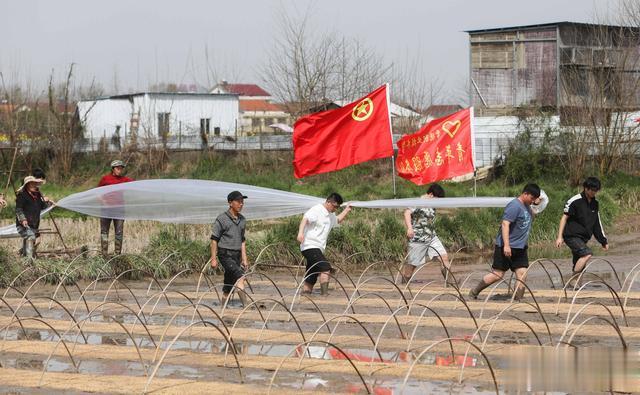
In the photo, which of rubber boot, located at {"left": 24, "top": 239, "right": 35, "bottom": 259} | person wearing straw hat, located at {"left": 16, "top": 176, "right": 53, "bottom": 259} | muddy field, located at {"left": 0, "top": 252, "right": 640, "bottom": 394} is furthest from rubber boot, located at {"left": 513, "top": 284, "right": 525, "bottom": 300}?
rubber boot, located at {"left": 24, "top": 239, "right": 35, "bottom": 259}

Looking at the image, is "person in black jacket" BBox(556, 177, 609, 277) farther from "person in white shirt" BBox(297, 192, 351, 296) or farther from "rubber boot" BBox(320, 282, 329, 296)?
"rubber boot" BBox(320, 282, 329, 296)

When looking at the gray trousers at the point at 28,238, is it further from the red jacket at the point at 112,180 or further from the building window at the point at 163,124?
the building window at the point at 163,124

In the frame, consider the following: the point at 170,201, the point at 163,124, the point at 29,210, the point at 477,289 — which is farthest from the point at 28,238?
the point at 163,124

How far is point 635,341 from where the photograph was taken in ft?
30.9

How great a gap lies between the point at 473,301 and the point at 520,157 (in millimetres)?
16594

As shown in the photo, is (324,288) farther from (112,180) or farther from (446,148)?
(446,148)

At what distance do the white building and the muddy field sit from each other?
24.8m

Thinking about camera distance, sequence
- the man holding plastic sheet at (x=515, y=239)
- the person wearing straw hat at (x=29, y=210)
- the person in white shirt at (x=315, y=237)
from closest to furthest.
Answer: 1. the man holding plastic sheet at (x=515, y=239)
2. the person in white shirt at (x=315, y=237)
3. the person wearing straw hat at (x=29, y=210)

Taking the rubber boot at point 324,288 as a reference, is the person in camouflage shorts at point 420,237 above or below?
above

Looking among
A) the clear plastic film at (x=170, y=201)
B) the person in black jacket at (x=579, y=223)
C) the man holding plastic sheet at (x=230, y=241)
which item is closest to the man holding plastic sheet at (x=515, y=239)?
the person in black jacket at (x=579, y=223)

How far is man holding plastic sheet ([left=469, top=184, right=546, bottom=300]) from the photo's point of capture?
11547 mm

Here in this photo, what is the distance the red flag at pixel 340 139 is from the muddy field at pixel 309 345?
9.40ft

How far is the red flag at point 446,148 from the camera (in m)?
16.5

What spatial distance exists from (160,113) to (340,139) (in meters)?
22.7
